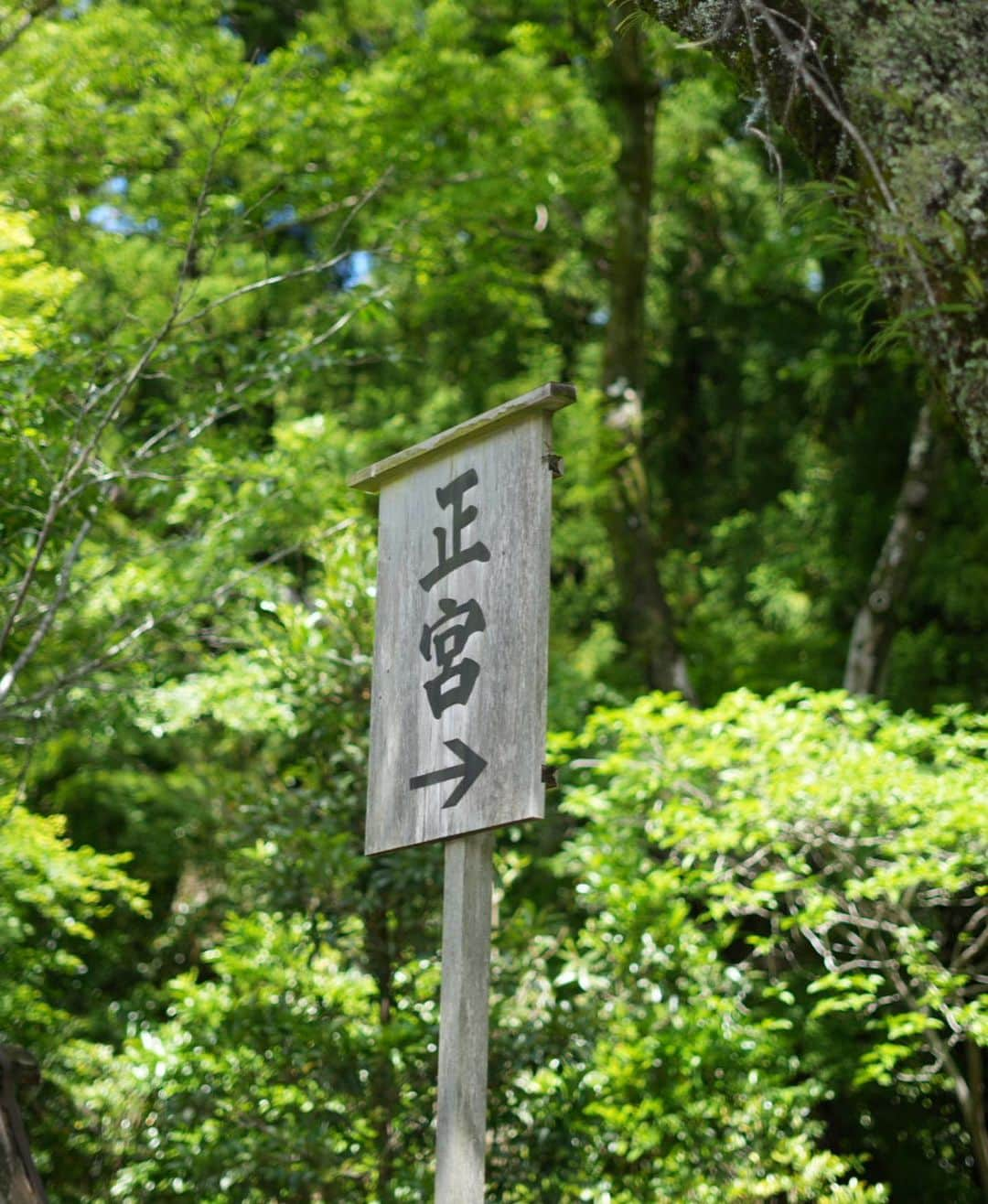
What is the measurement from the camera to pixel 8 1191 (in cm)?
334

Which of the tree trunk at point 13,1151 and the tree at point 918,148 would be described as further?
the tree trunk at point 13,1151

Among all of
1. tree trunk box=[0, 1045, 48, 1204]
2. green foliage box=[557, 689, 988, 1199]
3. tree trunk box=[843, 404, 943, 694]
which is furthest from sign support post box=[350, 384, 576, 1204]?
tree trunk box=[843, 404, 943, 694]

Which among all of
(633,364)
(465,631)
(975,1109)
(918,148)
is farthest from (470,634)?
(633,364)

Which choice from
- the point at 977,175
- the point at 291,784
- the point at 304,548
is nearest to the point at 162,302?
the point at 304,548

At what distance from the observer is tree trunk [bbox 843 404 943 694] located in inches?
311

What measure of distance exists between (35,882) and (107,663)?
1.65 metres

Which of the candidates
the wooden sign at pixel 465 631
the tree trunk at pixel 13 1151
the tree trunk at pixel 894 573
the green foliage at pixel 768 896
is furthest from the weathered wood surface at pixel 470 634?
the tree trunk at pixel 894 573

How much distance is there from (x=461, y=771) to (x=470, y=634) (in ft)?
0.95

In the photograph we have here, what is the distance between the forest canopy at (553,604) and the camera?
503cm

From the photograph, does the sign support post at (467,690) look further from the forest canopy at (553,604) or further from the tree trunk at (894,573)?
the tree trunk at (894,573)

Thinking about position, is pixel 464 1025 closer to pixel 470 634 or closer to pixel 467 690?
pixel 467 690

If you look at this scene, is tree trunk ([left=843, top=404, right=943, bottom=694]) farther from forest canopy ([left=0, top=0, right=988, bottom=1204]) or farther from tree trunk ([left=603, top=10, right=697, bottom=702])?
tree trunk ([left=603, top=10, right=697, bottom=702])

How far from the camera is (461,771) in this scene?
288 cm

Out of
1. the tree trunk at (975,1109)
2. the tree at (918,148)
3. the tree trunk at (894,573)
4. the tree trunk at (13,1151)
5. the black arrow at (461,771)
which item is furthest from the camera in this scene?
the tree trunk at (894,573)
